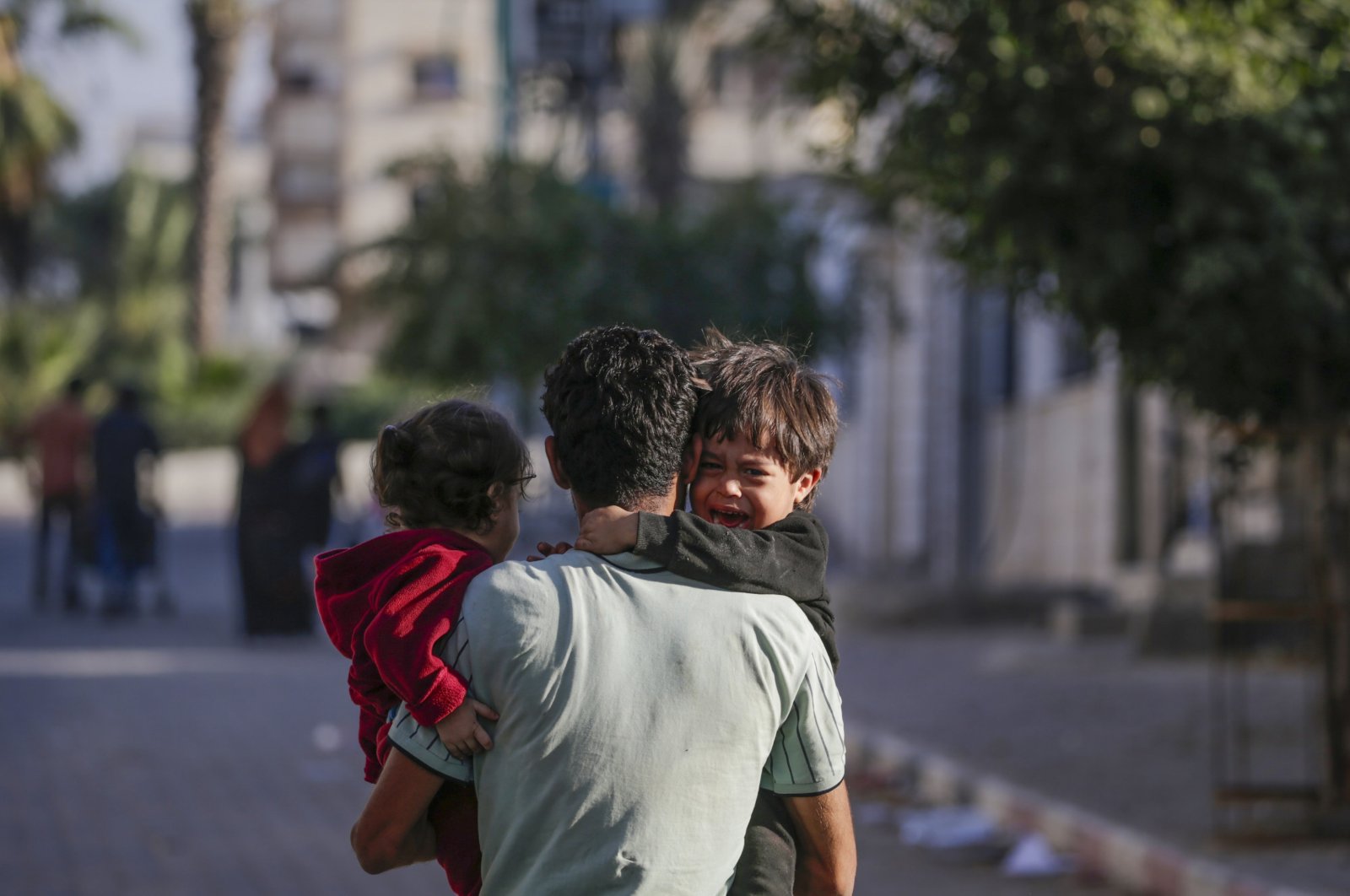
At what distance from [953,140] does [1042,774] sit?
3.53 meters

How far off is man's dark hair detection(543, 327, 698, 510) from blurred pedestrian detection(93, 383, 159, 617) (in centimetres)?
1430

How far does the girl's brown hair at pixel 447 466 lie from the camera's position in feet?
8.27

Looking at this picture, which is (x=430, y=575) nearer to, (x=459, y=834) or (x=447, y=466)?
(x=447, y=466)

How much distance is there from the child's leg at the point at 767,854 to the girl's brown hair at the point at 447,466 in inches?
21.2

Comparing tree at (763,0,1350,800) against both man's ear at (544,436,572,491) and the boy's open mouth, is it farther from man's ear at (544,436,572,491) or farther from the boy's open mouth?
man's ear at (544,436,572,491)

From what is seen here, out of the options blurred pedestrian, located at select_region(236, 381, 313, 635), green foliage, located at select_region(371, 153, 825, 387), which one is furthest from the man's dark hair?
green foliage, located at select_region(371, 153, 825, 387)

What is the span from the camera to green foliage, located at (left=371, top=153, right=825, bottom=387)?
17875mm

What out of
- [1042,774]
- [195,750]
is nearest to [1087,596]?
[1042,774]

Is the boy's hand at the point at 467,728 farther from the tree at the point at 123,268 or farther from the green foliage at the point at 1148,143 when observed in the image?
the tree at the point at 123,268

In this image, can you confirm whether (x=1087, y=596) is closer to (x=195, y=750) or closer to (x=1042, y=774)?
(x=1042, y=774)

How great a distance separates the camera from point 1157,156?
7.16 m

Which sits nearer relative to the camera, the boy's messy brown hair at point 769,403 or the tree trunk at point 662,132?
the boy's messy brown hair at point 769,403

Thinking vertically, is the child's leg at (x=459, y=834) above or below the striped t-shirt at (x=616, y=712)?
below

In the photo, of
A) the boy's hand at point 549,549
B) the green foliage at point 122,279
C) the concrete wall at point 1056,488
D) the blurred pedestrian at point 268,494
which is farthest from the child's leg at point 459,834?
the green foliage at point 122,279
